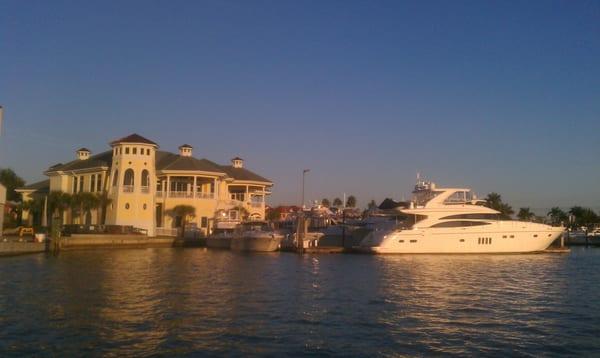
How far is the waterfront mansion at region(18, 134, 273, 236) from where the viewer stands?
60094 mm

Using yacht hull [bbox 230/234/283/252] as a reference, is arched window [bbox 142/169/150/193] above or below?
above

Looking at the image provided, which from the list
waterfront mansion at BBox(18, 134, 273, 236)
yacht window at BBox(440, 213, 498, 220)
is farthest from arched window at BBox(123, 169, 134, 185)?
yacht window at BBox(440, 213, 498, 220)

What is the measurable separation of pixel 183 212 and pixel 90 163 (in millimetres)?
14066

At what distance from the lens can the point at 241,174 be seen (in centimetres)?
7494

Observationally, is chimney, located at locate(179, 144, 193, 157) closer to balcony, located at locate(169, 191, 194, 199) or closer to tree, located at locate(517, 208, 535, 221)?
balcony, located at locate(169, 191, 194, 199)

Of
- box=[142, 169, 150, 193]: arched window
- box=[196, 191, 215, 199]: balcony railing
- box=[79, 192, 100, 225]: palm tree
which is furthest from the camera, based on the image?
box=[196, 191, 215, 199]: balcony railing

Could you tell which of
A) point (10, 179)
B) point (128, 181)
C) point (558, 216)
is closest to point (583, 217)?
point (558, 216)

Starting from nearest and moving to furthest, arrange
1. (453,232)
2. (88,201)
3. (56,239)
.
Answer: (56,239), (453,232), (88,201)

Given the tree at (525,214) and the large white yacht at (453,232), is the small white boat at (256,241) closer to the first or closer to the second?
the large white yacht at (453,232)

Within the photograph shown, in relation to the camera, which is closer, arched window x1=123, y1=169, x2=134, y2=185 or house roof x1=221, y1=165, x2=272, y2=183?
arched window x1=123, y1=169, x2=134, y2=185

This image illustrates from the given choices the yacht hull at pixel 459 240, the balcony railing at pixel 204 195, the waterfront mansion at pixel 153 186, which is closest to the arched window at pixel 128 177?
the waterfront mansion at pixel 153 186

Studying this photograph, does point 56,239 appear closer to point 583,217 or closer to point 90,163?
point 90,163

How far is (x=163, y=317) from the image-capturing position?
62.4 ft

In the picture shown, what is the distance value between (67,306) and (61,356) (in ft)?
22.1
